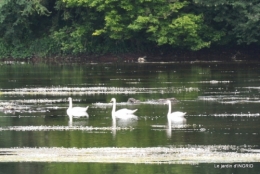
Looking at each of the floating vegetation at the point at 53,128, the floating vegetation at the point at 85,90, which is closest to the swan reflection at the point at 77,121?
the floating vegetation at the point at 53,128

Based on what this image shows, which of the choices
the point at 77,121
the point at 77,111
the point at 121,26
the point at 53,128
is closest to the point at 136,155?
the point at 53,128

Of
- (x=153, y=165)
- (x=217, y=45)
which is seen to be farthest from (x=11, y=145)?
(x=217, y=45)

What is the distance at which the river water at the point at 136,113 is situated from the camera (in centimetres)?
2456

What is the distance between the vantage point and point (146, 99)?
132 ft

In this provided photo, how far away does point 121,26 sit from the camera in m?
66.7

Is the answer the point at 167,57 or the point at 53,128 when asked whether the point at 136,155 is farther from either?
the point at 167,57

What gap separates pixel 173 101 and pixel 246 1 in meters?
26.1

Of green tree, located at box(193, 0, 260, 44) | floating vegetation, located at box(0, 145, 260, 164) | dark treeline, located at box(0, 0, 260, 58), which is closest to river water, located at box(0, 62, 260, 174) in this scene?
floating vegetation, located at box(0, 145, 260, 164)

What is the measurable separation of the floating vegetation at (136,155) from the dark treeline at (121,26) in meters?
36.4

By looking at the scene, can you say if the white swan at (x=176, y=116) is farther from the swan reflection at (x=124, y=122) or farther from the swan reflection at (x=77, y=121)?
the swan reflection at (x=77, y=121)

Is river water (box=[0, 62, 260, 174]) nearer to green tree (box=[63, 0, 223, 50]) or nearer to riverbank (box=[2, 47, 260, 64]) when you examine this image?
green tree (box=[63, 0, 223, 50])

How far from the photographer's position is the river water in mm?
24562

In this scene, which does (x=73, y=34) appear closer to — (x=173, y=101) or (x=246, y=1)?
(x=246, y=1)

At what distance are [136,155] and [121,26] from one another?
41.5m
